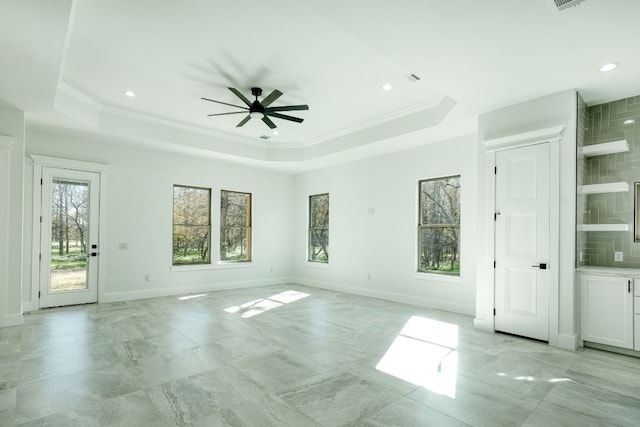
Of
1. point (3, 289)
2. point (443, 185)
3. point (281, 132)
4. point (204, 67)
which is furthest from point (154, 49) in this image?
point (443, 185)

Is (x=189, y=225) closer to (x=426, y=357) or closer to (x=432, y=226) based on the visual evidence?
(x=432, y=226)

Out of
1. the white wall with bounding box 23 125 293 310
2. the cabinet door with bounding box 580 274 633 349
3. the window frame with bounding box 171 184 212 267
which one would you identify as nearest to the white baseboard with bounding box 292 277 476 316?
the white wall with bounding box 23 125 293 310

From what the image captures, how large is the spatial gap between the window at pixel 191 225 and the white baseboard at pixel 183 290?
0.53 metres

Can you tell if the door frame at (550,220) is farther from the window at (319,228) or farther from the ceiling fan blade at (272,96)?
the window at (319,228)

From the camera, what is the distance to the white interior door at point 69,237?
5746 millimetres

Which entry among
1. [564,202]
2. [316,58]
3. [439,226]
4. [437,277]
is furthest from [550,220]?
[316,58]

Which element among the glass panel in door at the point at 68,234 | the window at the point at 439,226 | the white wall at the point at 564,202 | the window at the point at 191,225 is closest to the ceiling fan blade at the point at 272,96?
the white wall at the point at 564,202

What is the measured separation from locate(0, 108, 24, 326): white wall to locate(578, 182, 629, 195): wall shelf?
710 cm

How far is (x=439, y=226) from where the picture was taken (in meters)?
6.08

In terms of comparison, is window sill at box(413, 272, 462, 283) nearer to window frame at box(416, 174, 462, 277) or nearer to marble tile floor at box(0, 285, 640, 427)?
window frame at box(416, 174, 462, 277)

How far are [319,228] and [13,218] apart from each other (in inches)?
220

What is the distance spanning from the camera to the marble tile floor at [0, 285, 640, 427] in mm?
2465

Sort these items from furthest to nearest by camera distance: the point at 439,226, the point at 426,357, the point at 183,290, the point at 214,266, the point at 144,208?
the point at 214,266 < the point at 183,290 < the point at 144,208 < the point at 439,226 < the point at 426,357

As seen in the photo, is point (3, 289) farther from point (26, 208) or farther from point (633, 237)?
point (633, 237)
